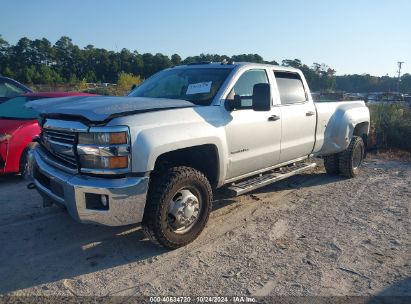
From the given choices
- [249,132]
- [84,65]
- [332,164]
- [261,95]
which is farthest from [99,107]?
[84,65]

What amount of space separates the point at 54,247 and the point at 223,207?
87.6 inches

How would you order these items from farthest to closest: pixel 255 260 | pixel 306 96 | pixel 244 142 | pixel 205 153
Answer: pixel 306 96 → pixel 244 142 → pixel 205 153 → pixel 255 260

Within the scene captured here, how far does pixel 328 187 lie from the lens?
253 inches

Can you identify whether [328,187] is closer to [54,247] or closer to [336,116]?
[336,116]

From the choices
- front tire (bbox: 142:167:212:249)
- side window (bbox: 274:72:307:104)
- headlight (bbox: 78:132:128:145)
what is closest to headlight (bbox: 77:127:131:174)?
headlight (bbox: 78:132:128:145)

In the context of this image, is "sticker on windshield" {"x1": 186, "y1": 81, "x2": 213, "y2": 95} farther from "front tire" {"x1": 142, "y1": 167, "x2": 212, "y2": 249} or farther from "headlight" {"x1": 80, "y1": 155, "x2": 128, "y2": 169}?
"headlight" {"x1": 80, "y1": 155, "x2": 128, "y2": 169}

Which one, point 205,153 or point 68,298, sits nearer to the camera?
point 68,298

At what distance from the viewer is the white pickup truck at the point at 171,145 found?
3.41 meters

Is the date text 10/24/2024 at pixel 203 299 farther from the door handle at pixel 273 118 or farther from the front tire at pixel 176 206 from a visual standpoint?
the door handle at pixel 273 118

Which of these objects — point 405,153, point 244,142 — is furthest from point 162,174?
point 405,153

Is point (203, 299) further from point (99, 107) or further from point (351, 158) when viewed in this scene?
point (351, 158)

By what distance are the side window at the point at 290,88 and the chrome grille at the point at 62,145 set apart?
9.68 ft

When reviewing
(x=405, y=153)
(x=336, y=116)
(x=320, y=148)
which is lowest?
(x=405, y=153)

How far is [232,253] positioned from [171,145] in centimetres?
125
